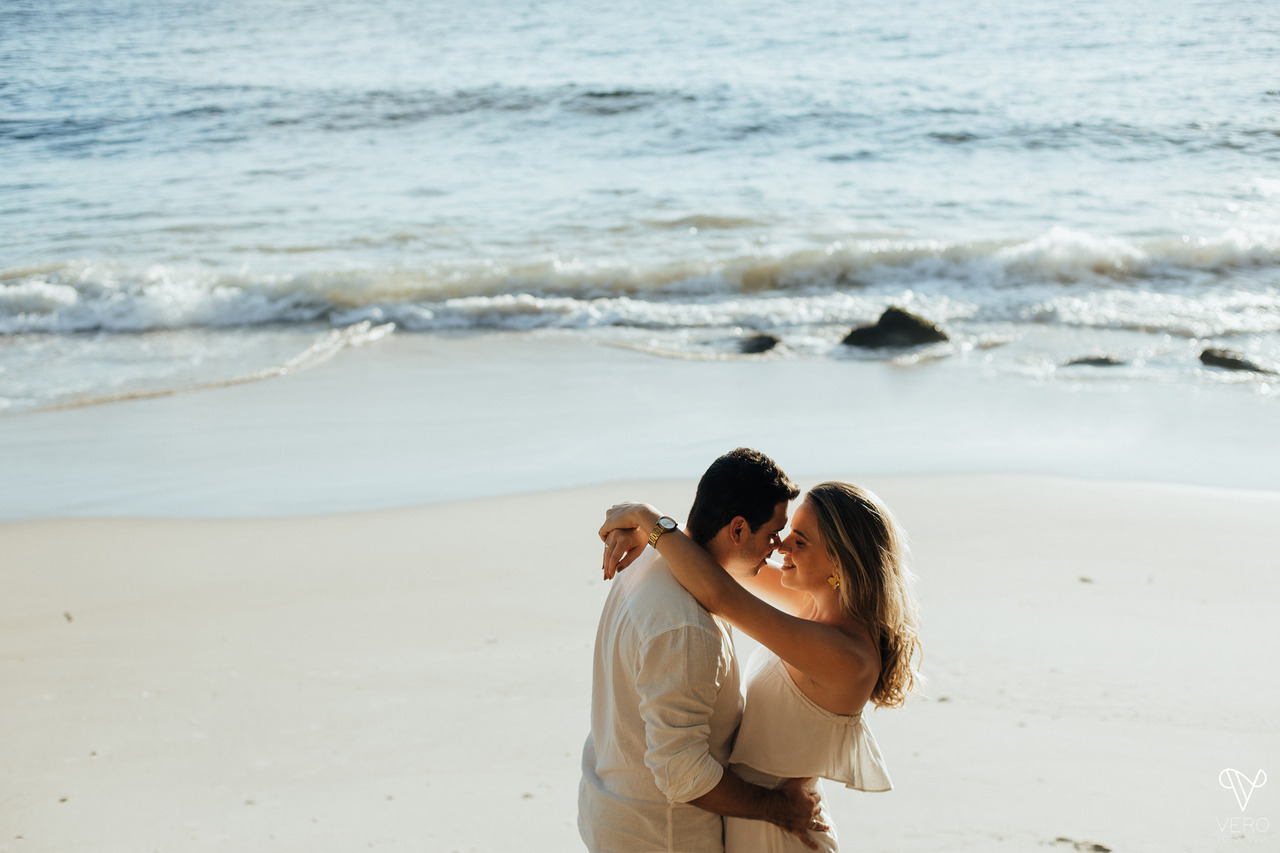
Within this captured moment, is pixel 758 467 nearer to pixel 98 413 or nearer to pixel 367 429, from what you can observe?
pixel 367 429

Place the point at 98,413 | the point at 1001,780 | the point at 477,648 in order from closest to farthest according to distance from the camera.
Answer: the point at 1001,780
the point at 477,648
the point at 98,413

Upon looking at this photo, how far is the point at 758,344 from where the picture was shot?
10164 millimetres

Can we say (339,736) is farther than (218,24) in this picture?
No

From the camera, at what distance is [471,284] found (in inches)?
492

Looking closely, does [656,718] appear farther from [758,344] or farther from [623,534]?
[758,344]

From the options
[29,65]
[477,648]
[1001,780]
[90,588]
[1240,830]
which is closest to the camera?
[1240,830]

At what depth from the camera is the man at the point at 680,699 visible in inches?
92.1

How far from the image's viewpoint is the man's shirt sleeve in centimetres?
233

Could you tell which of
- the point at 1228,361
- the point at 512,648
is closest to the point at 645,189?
the point at 1228,361

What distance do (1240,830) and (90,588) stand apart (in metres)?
5.31

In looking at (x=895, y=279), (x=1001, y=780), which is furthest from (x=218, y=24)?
(x=1001, y=780)

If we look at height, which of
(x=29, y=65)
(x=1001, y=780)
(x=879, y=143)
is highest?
(x=29, y=65)

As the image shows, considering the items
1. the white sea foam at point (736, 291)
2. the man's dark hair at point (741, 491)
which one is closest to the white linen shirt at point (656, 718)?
the man's dark hair at point (741, 491)

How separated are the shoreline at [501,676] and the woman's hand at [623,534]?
1337 millimetres
